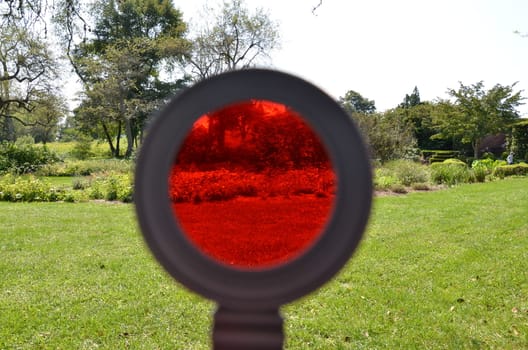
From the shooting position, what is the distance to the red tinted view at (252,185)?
1.57ft

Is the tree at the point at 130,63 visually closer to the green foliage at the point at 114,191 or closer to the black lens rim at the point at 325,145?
the green foliage at the point at 114,191

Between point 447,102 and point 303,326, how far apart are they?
32458 millimetres

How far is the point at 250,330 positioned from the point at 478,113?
111 ft

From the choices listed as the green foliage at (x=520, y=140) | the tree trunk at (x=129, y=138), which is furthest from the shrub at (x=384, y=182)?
the tree trunk at (x=129, y=138)

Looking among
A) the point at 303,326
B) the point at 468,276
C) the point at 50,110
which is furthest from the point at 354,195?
the point at 50,110

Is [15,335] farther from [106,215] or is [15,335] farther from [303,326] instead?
[106,215]

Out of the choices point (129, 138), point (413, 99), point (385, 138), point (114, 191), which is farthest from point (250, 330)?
point (413, 99)

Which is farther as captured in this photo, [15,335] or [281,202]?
[15,335]

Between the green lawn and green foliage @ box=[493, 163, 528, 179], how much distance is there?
1223 cm

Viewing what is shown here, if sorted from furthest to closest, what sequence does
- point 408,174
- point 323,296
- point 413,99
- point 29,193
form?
point 413,99 < point 408,174 < point 29,193 < point 323,296

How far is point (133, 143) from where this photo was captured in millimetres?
35656

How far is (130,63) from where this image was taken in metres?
30.8

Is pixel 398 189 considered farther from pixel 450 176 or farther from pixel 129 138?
pixel 129 138

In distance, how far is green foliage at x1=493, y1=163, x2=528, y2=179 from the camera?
19.5m
